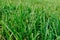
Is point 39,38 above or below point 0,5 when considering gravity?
below

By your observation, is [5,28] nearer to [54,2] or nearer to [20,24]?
[20,24]

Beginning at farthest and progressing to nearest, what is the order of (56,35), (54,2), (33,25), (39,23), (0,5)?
(54,2) < (0,5) < (39,23) < (33,25) < (56,35)

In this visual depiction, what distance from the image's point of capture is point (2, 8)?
2322 millimetres

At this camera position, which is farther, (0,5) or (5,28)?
(0,5)

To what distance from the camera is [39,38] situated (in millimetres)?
1697

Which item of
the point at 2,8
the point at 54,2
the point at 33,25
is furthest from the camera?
the point at 54,2

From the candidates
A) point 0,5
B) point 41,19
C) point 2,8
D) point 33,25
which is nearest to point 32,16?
point 41,19

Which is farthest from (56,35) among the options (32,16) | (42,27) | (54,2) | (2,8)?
(54,2)

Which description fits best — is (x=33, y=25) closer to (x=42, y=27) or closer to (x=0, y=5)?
(x=42, y=27)

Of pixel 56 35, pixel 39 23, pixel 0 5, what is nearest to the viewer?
pixel 56 35

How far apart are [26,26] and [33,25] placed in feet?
0.22

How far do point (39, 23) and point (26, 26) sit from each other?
17 centimetres

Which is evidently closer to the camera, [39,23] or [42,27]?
[42,27]

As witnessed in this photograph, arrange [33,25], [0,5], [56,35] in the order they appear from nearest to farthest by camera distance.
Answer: [56,35] → [33,25] → [0,5]
